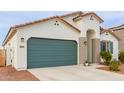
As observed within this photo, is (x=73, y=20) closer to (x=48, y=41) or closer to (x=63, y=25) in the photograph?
(x=63, y=25)

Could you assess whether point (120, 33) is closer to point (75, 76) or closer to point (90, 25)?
point (90, 25)

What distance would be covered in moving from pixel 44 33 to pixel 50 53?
1903mm

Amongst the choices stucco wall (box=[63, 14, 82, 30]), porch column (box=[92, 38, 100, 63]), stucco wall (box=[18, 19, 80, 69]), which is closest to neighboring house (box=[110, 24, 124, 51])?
porch column (box=[92, 38, 100, 63])

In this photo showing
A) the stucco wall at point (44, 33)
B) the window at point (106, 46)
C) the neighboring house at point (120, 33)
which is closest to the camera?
the stucco wall at point (44, 33)

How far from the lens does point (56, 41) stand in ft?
52.0

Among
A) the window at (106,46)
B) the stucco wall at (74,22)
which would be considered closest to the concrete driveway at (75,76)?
the stucco wall at (74,22)

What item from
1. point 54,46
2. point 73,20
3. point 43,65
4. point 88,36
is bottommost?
point 43,65

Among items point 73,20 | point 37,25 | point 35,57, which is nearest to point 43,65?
point 35,57

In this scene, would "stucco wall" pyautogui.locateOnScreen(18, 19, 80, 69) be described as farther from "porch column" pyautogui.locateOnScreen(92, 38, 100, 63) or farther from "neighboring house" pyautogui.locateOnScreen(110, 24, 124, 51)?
"neighboring house" pyautogui.locateOnScreen(110, 24, 124, 51)

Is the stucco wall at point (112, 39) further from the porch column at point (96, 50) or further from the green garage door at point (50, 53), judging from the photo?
the green garage door at point (50, 53)

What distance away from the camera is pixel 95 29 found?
18.5 metres

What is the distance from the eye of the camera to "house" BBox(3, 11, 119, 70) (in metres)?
14.0

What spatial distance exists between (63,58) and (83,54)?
2435 mm

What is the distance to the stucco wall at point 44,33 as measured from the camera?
13.9m
